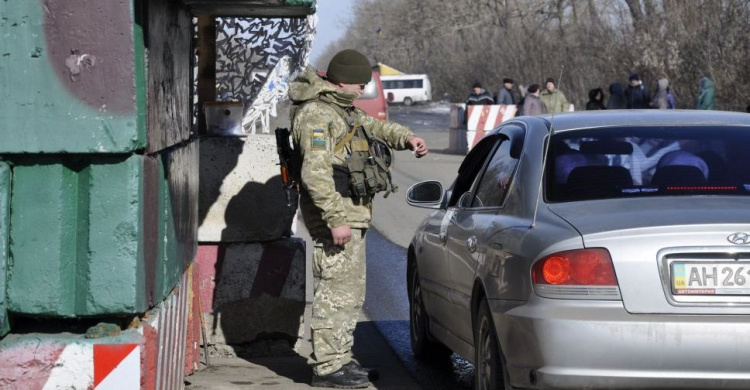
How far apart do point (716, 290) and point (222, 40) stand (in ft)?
17.3

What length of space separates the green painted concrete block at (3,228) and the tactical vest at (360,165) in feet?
8.92

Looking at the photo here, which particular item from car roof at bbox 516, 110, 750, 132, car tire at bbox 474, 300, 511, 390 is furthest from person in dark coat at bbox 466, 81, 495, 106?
car tire at bbox 474, 300, 511, 390

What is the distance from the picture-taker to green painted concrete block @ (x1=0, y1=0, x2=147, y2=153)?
14.4 ft

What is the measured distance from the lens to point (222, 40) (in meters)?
9.27

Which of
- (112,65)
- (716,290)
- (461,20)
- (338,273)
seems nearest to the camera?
(112,65)

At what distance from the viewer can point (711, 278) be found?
15.6ft

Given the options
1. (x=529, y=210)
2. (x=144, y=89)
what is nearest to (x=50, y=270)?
(x=144, y=89)

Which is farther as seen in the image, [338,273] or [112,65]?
[338,273]

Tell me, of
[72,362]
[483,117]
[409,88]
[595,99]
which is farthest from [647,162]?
[409,88]

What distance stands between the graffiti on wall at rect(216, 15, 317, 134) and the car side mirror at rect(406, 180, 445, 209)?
229cm

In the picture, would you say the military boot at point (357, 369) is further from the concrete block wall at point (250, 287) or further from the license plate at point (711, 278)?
the license plate at point (711, 278)

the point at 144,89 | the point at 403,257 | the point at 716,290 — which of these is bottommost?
the point at 403,257

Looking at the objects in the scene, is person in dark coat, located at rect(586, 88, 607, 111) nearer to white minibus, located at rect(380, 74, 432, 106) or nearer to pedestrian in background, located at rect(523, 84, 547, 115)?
pedestrian in background, located at rect(523, 84, 547, 115)

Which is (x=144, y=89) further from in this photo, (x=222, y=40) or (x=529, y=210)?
(x=222, y=40)
